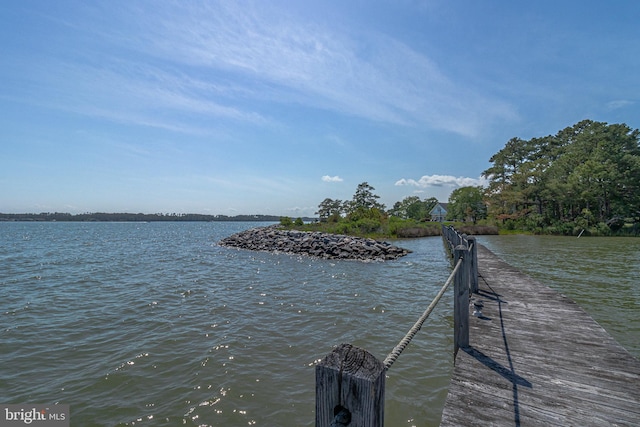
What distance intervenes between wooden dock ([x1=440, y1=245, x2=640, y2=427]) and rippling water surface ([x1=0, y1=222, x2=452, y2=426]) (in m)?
0.82

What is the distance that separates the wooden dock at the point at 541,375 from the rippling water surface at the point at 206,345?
2.68 ft

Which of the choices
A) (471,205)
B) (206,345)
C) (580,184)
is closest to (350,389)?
(206,345)

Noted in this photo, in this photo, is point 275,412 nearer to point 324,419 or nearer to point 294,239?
point 324,419

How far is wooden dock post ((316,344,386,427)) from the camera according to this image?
1.04 meters

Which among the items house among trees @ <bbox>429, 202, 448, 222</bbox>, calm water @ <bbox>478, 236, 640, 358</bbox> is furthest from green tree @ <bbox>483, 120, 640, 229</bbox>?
house among trees @ <bbox>429, 202, 448, 222</bbox>

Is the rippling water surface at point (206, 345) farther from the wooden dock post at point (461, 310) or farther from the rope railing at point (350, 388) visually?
the rope railing at point (350, 388)

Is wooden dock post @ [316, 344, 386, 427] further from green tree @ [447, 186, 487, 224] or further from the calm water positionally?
green tree @ [447, 186, 487, 224]

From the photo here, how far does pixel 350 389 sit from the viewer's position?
3.47 ft

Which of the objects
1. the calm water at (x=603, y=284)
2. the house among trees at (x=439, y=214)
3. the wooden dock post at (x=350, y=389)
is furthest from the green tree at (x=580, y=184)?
the wooden dock post at (x=350, y=389)

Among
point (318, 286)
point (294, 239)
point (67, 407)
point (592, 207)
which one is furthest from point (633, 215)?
point (67, 407)

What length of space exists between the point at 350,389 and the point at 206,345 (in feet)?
18.4

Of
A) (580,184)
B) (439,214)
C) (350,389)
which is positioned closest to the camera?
(350,389)

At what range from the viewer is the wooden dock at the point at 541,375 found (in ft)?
9.11

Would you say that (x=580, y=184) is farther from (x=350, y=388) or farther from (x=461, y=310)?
(x=350, y=388)
